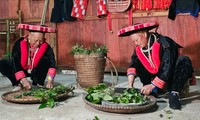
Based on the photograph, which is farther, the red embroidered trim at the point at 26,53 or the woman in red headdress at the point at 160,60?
the red embroidered trim at the point at 26,53

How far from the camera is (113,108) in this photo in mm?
2248

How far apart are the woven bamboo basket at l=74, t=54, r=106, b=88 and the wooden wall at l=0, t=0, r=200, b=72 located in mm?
1263

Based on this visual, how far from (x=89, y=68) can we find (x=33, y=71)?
28.6 inches

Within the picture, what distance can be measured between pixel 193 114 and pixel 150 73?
2.09 ft

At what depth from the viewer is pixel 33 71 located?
11.1 ft

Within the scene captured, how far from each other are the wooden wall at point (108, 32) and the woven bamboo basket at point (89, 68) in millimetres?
1263

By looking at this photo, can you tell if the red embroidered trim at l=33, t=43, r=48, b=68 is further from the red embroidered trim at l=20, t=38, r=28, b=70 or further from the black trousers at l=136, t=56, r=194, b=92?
the black trousers at l=136, t=56, r=194, b=92

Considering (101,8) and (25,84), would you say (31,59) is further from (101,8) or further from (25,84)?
(101,8)

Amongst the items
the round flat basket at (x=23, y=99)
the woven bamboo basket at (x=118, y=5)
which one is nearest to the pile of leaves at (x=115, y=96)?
the round flat basket at (x=23, y=99)

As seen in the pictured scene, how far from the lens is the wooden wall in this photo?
443 centimetres

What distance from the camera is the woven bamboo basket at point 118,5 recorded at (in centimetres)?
473

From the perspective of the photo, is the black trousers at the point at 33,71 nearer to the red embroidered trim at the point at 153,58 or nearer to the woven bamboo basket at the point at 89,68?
the woven bamboo basket at the point at 89,68

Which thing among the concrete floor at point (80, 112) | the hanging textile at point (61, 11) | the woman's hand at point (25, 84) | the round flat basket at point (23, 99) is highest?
the hanging textile at point (61, 11)

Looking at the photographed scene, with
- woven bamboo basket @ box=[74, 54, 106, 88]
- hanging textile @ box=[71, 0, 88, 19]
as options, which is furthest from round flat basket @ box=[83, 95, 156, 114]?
hanging textile @ box=[71, 0, 88, 19]
